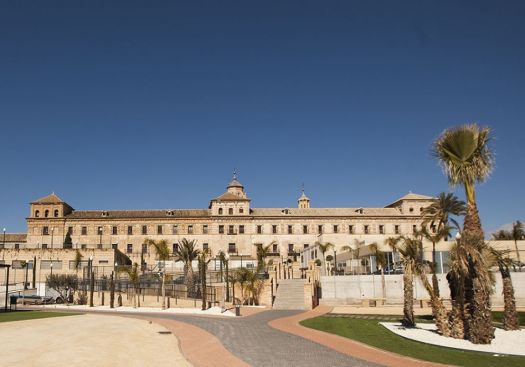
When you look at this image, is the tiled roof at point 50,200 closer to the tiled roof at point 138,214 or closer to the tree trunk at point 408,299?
the tiled roof at point 138,214

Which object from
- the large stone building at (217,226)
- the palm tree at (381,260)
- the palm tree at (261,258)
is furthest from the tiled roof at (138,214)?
the palm tree at (381,260)

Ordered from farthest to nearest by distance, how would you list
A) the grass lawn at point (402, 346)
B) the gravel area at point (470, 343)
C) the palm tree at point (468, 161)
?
the palm tree at point (468, 161), the gravel area at point (470, 343), the grass lawn at point (402, 346)

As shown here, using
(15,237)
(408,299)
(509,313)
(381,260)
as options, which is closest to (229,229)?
(15,237)

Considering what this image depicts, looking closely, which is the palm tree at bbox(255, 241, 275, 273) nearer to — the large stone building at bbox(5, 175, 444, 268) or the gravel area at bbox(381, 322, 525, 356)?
the large stone building at bbox(5, 175, 444, 268)

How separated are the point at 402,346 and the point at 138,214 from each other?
69775mm

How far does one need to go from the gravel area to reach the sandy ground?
8545mm

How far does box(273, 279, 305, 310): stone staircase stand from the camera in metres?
33.3

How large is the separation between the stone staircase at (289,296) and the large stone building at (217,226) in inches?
1537

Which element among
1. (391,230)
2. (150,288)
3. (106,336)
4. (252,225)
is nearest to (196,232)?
(252,225)

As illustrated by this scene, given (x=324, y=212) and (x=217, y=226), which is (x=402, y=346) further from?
(x=324, y=212)

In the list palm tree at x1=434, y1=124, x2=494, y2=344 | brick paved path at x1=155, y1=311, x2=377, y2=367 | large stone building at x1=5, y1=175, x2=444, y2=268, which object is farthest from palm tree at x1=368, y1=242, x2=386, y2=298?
large stone building at x1=5, y1=175, x2=444, y2=268

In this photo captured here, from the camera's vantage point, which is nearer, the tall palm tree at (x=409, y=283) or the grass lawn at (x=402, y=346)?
the grass lawn at (x=402, y=346)

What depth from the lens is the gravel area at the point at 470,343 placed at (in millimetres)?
14945

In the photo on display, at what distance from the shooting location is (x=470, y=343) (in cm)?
1609
